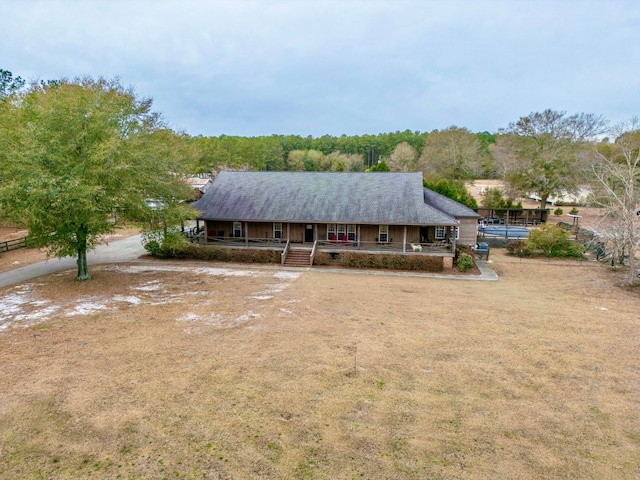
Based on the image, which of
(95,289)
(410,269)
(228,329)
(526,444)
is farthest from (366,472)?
(410,269)

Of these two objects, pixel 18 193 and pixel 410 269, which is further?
pixel 410 269

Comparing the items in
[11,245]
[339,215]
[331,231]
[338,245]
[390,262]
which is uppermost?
[339,215]

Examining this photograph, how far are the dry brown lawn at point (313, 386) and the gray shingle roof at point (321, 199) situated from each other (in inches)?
336

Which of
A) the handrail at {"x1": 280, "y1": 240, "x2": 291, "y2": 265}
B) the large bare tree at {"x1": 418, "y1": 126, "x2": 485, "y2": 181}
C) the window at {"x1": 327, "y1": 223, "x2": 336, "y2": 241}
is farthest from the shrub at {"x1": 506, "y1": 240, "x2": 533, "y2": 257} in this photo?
the large bare tree at {"x1": 418, "y1": 126, "x2": 485, "y2": 181}

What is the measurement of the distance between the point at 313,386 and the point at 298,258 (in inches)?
618

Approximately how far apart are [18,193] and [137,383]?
Answer: 11564mm

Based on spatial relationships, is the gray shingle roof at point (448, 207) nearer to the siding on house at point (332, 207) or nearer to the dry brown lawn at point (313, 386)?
the siding on house at point (332, 207)

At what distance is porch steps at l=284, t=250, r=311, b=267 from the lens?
24750 millimetres

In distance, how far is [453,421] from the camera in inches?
337

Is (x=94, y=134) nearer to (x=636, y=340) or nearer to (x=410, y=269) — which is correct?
(x=410, y=269)

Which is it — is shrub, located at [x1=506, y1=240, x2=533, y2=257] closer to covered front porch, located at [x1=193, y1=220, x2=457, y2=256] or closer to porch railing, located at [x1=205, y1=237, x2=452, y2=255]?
covered front porch, located at [x1=193, y1=220, x2=457, y2=256]

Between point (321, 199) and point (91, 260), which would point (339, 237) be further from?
point (91, 260)

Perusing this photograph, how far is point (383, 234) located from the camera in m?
26.2

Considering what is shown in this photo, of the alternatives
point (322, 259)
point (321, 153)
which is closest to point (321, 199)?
point (322, 259)
